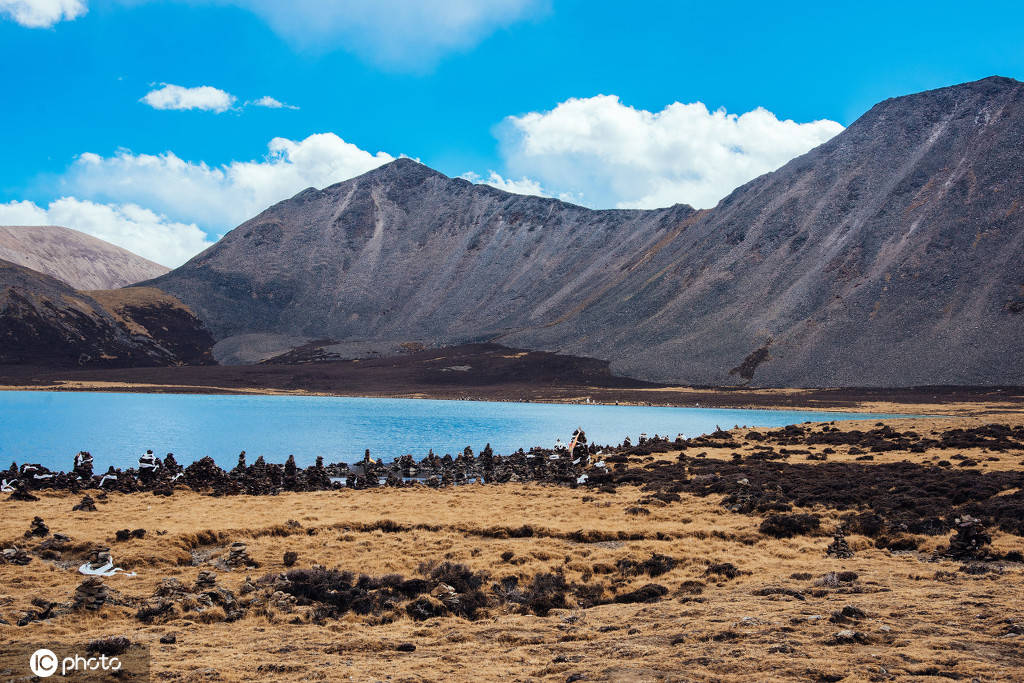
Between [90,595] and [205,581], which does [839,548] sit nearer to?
[205,581]

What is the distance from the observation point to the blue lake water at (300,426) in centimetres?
5781

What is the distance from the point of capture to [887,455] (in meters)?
46.0

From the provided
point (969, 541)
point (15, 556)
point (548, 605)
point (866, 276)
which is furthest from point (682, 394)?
point (15, 556)

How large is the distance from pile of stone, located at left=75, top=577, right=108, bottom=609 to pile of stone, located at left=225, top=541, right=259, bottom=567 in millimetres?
4759

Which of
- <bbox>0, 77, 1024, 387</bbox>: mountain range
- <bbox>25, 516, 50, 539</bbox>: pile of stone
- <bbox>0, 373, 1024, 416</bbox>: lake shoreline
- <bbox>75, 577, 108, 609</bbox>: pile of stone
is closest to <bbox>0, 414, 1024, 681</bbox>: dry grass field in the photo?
<bbox>75, 577, 108, 609</bbox>: pile of stone

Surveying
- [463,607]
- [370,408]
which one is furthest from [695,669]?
[370,408]

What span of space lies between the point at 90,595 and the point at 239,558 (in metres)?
5.17

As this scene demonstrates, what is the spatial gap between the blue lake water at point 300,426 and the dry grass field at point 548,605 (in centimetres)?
2804

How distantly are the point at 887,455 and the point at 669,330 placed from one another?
5043 inches

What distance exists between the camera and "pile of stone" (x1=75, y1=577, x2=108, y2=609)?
16.3 meters

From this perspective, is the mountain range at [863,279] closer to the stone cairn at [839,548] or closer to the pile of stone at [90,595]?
the stone cairn at [839,548]

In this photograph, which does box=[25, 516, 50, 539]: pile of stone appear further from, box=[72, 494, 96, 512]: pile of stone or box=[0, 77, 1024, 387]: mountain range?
box=[0, 77, 1024, 387]: mountain range

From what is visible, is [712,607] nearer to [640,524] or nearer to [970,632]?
[970,632]

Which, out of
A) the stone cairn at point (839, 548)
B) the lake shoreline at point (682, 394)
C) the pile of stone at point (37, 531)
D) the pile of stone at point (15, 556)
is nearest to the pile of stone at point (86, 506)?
the pile of stone at point (37, 531)
